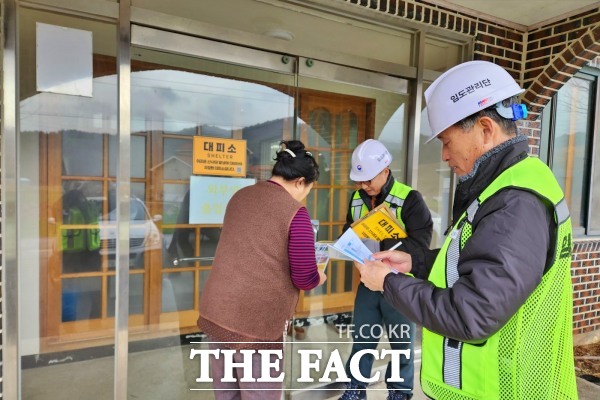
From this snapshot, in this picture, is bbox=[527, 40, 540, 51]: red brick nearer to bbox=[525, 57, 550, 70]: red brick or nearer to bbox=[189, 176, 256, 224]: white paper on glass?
bbox=[525, 57, 550, 70]: red brick

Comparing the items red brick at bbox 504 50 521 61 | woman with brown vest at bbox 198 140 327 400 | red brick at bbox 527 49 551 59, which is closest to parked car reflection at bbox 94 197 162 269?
woman with brown vest at bbox 198 140 327 400

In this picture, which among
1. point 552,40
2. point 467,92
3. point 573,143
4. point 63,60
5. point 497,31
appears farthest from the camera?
point 573,143

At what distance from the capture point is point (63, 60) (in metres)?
2.40

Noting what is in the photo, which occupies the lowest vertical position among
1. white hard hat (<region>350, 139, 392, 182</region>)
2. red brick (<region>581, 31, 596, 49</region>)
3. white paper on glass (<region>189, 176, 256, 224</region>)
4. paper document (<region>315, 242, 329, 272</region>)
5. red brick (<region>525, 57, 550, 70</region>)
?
paper document (<region>315, 242, 329, 272</region>)

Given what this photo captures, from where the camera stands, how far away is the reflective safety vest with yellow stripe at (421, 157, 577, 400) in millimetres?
1136

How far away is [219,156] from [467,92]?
2123mm

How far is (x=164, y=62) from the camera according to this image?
8.89ft

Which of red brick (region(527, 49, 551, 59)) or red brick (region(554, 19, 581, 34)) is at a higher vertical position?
red brick (region(554, 19, 581, 34))

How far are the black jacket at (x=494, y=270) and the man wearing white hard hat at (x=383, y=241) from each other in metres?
1.49

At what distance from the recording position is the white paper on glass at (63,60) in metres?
2.31

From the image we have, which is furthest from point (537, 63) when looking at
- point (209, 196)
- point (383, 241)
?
point (209, 196)

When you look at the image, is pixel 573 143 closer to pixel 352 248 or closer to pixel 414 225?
pixel 414 225

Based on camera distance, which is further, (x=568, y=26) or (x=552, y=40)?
(x=552, y=40)

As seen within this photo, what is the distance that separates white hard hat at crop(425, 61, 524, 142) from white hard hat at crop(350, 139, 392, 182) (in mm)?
1400
